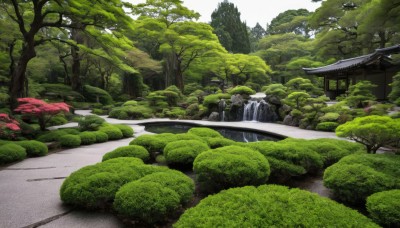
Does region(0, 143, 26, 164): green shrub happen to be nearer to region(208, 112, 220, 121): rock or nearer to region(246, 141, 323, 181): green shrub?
region(246, 141, 323, 181): green shrub

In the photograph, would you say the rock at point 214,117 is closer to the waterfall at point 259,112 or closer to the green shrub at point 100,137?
the waterfall at point 259,112

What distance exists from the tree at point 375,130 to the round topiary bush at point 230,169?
6.90 feet

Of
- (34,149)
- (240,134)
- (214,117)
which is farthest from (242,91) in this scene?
(34,149)

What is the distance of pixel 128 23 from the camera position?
826 cm

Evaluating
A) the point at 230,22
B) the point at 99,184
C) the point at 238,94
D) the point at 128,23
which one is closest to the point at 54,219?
the point at 99,184

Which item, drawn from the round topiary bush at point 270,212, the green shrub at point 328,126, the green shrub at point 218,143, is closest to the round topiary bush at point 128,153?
the green shrub at point 218,143

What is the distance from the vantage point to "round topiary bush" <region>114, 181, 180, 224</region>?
2.49 meters

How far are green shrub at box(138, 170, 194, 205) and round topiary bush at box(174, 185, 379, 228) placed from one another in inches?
22.8

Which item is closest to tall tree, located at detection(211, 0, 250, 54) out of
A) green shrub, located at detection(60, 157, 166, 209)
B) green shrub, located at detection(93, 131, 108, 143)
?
green shrub, located at detection(93, 131, 108, 143)

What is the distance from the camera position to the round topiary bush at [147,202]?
249 centimetres

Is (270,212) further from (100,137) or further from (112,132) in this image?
(112,132)

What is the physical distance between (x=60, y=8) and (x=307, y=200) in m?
9.07

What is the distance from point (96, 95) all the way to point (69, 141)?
15.2m

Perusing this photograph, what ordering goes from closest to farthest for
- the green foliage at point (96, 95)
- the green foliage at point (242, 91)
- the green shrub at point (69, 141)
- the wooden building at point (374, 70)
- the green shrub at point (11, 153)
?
the green shrub at point (11, 153)
the green shrub at point (69, 141)
the wooden building at point (374, 70)
the green foliage at point (242, 91)
the green foliage at point (96, 95)
